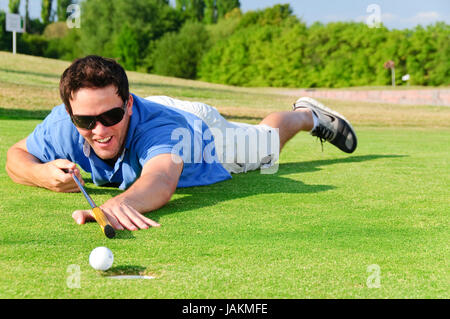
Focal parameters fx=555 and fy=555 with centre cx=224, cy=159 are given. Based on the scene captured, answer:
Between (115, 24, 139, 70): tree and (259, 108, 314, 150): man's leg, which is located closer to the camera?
(259, 108, 314, 150): man's leg

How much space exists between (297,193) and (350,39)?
1163 inches

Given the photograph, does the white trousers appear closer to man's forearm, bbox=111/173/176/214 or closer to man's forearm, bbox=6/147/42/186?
man's forearm, bbox=6/147/42/186

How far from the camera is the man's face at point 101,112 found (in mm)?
2898

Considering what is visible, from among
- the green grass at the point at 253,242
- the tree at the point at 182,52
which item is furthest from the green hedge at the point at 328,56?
the green grass at the point at 253,242

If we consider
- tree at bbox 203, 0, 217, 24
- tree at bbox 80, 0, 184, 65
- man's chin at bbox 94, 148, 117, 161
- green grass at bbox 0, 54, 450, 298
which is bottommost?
green grass at bbox 0, 54, 450, 298

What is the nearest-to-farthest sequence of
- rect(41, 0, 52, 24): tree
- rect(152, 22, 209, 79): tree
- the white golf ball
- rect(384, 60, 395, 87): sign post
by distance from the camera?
the white golf ball → rect(384, 60, 395, 87): sign post → rect(152, 22, 209, 79): tree → rect(41, 0, 52, 24): tree

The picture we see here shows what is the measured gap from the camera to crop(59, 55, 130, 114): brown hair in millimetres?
2873

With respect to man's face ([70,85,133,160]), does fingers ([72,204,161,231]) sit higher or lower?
lower

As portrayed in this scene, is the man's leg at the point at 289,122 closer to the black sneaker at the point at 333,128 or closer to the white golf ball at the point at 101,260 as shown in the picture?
the black sneaker at the point at 333,128

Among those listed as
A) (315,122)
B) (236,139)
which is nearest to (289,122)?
(315,122)

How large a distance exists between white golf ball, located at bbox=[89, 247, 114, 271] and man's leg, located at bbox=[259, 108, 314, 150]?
302 cm

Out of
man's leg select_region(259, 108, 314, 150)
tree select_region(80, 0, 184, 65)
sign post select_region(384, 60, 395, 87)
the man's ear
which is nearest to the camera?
the man's ear

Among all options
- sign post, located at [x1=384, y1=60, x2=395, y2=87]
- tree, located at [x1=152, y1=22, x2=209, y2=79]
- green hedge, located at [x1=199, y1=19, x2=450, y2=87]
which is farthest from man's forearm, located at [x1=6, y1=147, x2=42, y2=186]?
tree, located at [x1=152, y1=22, x2=209, y2=79]

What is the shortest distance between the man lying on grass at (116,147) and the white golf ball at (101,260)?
2.04 feet
